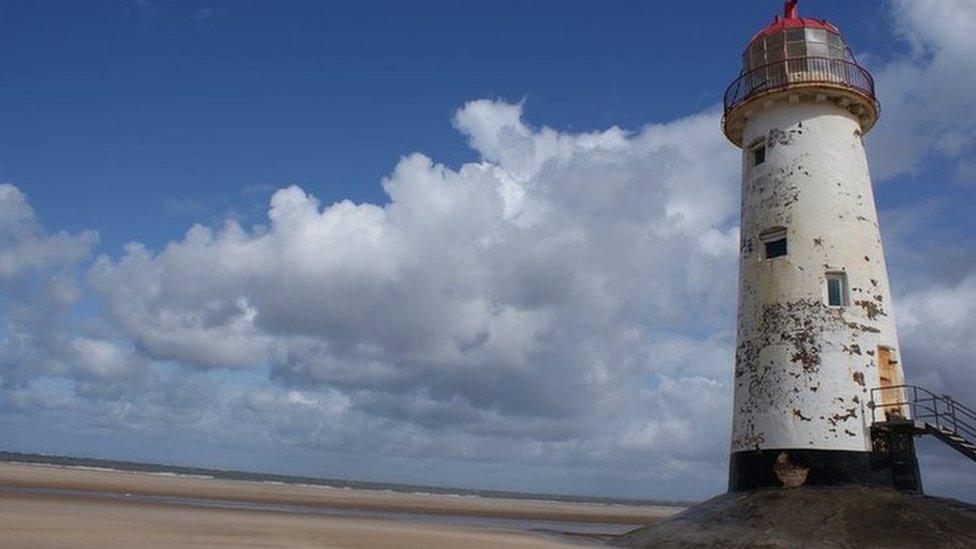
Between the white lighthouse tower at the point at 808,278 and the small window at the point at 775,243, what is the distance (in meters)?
0.02

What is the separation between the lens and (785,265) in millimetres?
16359

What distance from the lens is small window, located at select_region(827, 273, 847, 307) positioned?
622 inches

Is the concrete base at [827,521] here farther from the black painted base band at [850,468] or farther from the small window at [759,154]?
the small window at [759,154]

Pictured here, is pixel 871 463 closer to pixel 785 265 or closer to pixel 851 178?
pixel 785 265

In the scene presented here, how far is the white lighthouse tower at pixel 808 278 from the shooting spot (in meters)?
14.9

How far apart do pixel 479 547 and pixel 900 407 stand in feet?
31.8

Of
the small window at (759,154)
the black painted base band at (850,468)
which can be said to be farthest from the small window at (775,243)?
the black painted base band at (850,468)

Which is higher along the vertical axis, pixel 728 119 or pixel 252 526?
pixel 728 119

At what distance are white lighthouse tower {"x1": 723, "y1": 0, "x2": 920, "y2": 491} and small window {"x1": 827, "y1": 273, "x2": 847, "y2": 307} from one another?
28mm

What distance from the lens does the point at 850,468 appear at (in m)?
14.5

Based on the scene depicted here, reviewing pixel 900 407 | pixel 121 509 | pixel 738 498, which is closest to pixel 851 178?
pixel 900 407

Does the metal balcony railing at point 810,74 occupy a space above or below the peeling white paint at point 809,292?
above

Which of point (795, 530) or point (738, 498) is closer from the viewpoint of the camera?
point (795, 530)

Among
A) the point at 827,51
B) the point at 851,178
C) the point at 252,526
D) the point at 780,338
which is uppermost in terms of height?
the point at 827,51
